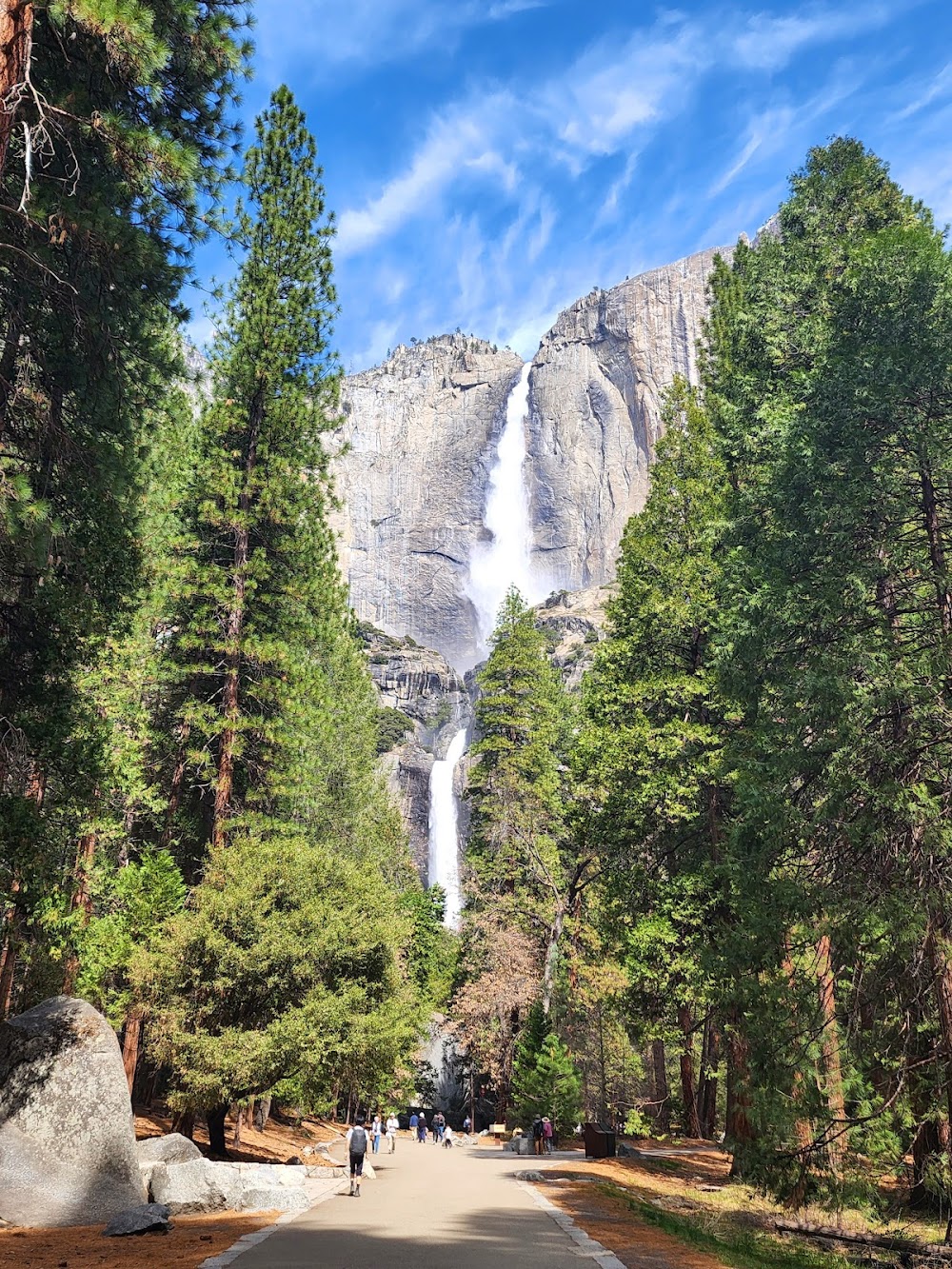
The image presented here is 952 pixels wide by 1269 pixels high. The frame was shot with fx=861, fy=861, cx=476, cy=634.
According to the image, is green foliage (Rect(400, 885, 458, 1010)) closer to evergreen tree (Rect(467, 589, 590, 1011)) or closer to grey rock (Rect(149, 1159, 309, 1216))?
evergreen tree (Rect(467, 589, 590, 1011))

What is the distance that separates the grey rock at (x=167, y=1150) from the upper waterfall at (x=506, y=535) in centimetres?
10620

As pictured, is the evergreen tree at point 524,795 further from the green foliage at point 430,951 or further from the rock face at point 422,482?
the rock face at point 422,482

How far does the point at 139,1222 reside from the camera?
29.6 ft

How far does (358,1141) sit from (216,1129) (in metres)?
4.54

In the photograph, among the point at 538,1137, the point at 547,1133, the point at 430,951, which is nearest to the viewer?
the point at 538,1137

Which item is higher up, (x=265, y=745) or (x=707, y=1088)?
(x=265, y=745)

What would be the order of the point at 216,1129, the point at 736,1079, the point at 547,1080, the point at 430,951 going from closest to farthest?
the point at 736,1079 → the point at 216,1129 → the point at 547,1080 → the point at 430,951

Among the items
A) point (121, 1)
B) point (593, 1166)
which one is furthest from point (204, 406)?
point (593, 1166)

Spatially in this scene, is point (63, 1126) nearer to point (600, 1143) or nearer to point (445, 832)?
point (600, 1143)

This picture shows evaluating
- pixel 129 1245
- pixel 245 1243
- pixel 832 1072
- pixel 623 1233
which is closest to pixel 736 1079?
pixel 832 1072

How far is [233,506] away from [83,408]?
404 inches

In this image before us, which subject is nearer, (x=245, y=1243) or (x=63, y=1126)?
(x=245, y=1243)

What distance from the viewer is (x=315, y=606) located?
23.4 m

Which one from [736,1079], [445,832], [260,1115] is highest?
[445,832]
